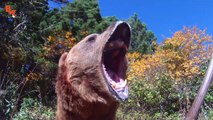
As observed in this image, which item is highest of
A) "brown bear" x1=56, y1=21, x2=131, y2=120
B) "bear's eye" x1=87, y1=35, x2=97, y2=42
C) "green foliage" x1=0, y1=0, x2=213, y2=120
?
"green foliage" x1=0, y1=0, x2=213, y2=120

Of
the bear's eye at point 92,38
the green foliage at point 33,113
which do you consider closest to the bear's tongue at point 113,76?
the bear's eye at point 92,38

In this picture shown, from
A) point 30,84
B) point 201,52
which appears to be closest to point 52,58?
point 30,84

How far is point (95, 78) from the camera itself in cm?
322

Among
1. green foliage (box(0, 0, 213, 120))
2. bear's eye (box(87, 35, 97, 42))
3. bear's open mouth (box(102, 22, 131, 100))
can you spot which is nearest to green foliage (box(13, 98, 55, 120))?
green foliage (box(0, 0, 213, 120))

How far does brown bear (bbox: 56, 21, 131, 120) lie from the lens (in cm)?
313

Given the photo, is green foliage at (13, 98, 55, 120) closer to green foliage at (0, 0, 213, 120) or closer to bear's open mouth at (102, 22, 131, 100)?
green foliage at (0, 0, 213, 120)

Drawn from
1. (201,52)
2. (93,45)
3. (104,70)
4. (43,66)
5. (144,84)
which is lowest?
(104,70)

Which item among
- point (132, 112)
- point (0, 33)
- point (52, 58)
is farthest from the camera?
point (52, 58)

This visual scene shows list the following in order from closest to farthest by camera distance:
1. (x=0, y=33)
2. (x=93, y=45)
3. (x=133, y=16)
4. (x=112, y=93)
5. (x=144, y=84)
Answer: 1. (x=112, y=93)
2. (x=93, y=45)
3. (x=144, y=84)
4. (x=0, y=33)
5. (x=133, y=16)

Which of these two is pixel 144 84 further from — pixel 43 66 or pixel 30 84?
pixel 43 66

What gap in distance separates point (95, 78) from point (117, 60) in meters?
0.41

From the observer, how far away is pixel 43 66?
20938mm

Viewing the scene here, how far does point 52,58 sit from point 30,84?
4.37m

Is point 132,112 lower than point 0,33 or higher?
lower
